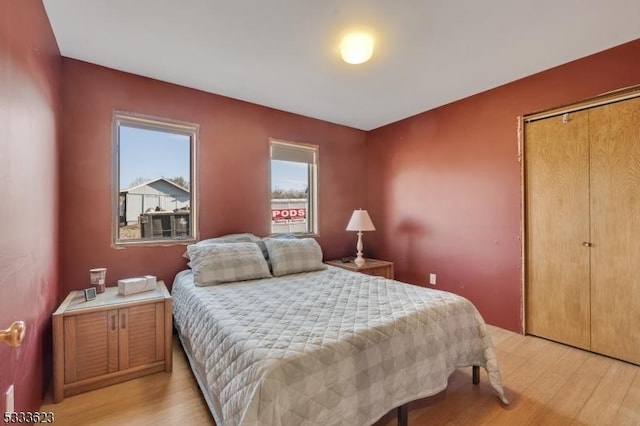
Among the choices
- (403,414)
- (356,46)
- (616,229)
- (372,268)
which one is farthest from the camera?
(372,268)

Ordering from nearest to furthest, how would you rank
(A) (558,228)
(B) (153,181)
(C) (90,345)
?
(C) (90,345) < (A) (558,228) < (B) (153,181)

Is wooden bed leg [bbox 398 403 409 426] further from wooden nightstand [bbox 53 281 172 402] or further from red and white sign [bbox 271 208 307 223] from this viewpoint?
red and white sign [bbox 271 208 307 223]

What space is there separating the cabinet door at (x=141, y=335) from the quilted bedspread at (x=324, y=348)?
7.0 inches

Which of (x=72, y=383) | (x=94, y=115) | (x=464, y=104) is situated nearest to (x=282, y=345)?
(x=72, y=383)

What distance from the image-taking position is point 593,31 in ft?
6.66

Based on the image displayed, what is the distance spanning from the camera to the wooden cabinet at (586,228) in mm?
2225

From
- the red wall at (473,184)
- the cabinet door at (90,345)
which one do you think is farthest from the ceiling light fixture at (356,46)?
the cabinet door at (90,345)

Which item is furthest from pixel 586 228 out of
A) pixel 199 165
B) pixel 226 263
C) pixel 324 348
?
pixel 199 165

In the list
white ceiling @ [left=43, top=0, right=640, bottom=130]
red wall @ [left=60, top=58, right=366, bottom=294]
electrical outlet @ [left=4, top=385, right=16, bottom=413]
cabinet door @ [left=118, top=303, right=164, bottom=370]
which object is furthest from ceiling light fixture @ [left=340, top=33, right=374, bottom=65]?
electrical outlet @ [left=4, top=385, right=16, bottom=413]

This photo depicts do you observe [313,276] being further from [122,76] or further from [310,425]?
[122,76]

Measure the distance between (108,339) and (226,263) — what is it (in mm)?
912

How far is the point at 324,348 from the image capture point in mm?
1285

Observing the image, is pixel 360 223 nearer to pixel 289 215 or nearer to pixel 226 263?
pixel 289 215

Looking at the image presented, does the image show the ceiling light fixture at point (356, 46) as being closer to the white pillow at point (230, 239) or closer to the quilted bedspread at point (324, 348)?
the quilted bedspread at point (324, 348)
